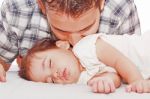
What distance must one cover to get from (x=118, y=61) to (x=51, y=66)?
19 cm

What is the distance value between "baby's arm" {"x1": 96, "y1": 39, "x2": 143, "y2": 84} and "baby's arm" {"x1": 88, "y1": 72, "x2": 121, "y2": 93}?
0.11 feet

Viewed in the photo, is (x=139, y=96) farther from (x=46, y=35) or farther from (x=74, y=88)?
(x=46, y=35)

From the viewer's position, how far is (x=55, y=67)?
1205 mm

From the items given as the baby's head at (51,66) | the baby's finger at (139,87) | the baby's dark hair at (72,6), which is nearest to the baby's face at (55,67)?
the baby's head at (51,66)

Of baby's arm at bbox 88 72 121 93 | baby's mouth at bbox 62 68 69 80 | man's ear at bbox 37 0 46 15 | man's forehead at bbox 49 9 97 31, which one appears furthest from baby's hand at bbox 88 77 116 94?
man's ear at bbox 37 0 46 15

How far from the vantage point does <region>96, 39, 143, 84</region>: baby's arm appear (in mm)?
1160

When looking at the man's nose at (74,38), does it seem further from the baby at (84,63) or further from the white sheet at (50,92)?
the white sheet at (50,92)

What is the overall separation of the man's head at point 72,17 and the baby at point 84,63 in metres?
0.04

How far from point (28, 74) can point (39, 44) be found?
0.13 metres

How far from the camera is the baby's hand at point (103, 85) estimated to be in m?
1.05

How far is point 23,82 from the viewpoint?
117cm

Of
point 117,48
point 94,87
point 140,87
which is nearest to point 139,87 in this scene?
point 140,87

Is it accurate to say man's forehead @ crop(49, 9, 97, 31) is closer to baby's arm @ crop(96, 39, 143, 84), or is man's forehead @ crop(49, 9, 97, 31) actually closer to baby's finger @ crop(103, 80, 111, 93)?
baby's arm @ crop(96, 39, 143, 84)

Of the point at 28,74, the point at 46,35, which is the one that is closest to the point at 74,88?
the point at 28,74
